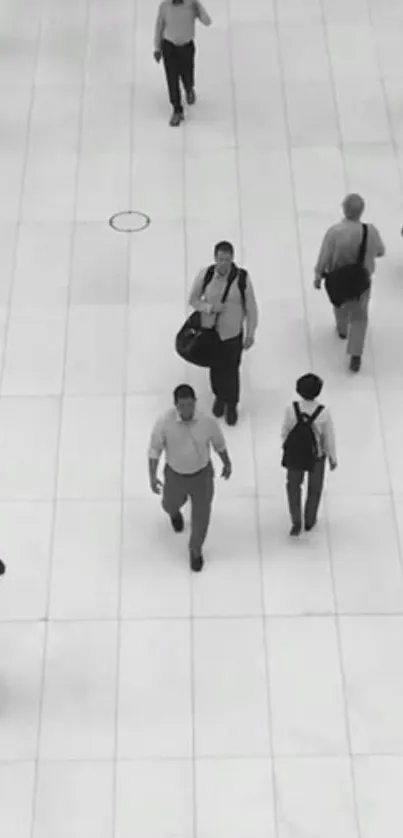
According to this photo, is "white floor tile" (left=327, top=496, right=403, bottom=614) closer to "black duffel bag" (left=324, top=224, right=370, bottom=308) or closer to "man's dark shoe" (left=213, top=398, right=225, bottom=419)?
"man's dark shoe" (left=213, top=398, right=225, bottom=419)

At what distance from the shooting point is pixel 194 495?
698 cm

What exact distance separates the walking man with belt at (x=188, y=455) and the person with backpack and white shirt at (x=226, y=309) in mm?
1103

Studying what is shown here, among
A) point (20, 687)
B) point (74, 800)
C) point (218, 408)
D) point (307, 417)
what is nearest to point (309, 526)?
point (307, 417)

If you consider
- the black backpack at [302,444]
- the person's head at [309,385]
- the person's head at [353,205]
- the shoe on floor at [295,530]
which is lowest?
the shoe on floor at [295,530]

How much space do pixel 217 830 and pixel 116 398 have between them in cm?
334

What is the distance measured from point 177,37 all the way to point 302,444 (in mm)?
5283

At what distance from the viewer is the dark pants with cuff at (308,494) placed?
712cm

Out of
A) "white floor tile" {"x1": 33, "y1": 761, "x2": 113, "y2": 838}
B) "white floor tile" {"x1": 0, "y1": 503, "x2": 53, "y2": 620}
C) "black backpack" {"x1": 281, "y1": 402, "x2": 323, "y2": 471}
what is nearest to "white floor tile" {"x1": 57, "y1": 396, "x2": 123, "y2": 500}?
"white floor tile" {"x1": 0, "y1": 503, "x2": 53, "y2": 620}

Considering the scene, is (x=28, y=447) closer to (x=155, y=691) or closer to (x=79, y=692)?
(x=79, y=692)

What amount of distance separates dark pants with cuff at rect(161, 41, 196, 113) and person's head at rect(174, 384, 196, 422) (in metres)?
5.27

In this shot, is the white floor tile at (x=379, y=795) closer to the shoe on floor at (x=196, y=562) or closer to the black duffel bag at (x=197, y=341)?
the shoe on floor at (x=196, y=562)

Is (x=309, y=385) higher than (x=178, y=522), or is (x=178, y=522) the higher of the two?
(x=309, y=385)

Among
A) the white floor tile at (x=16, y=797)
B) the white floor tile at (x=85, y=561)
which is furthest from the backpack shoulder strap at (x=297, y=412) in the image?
the white floor tile at (x=16, y=797)

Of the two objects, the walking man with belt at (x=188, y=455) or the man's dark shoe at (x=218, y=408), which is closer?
the walking man with belt at (x=188, y=455)
